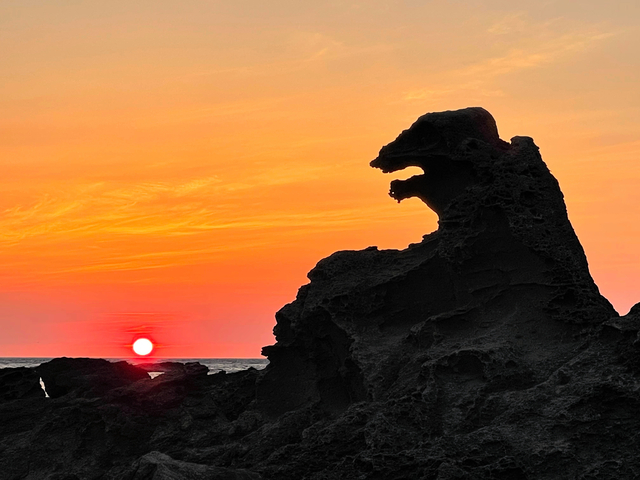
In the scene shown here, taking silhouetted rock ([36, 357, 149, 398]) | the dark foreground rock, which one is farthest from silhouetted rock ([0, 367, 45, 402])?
the dark foreground rock

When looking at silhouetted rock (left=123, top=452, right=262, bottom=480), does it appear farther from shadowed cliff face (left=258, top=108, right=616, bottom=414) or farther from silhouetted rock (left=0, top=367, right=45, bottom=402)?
silhouetted rock (left=0, top=367, right=45, bottom=402)

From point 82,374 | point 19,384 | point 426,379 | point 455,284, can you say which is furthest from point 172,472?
point 19,384

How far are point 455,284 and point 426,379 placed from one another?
9.07 feet

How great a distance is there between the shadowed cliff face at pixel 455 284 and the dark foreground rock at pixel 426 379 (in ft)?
0.11

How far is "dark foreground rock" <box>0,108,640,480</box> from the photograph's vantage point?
11.7 meters

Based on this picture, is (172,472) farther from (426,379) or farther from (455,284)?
(455,284)

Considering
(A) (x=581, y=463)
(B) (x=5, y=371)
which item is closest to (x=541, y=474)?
(A) (x=581, y=463)

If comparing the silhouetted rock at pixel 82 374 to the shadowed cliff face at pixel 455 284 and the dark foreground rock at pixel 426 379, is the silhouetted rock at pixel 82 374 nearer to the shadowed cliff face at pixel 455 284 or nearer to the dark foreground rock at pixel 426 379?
the dark foreground rock at pixel 426 379

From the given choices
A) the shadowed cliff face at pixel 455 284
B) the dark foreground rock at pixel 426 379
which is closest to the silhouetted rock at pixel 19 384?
the dark foreground rock at pixel 426 379

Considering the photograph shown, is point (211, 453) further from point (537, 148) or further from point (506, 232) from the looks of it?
point (537, 148)

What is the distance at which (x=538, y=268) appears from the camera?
14.5 m

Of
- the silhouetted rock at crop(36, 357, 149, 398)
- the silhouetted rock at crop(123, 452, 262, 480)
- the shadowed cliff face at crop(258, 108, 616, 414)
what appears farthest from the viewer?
the silhouetted rock at crop(36, 357, 149, 398)

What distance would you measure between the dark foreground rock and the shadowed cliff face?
33 mm

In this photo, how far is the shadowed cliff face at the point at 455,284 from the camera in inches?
555
